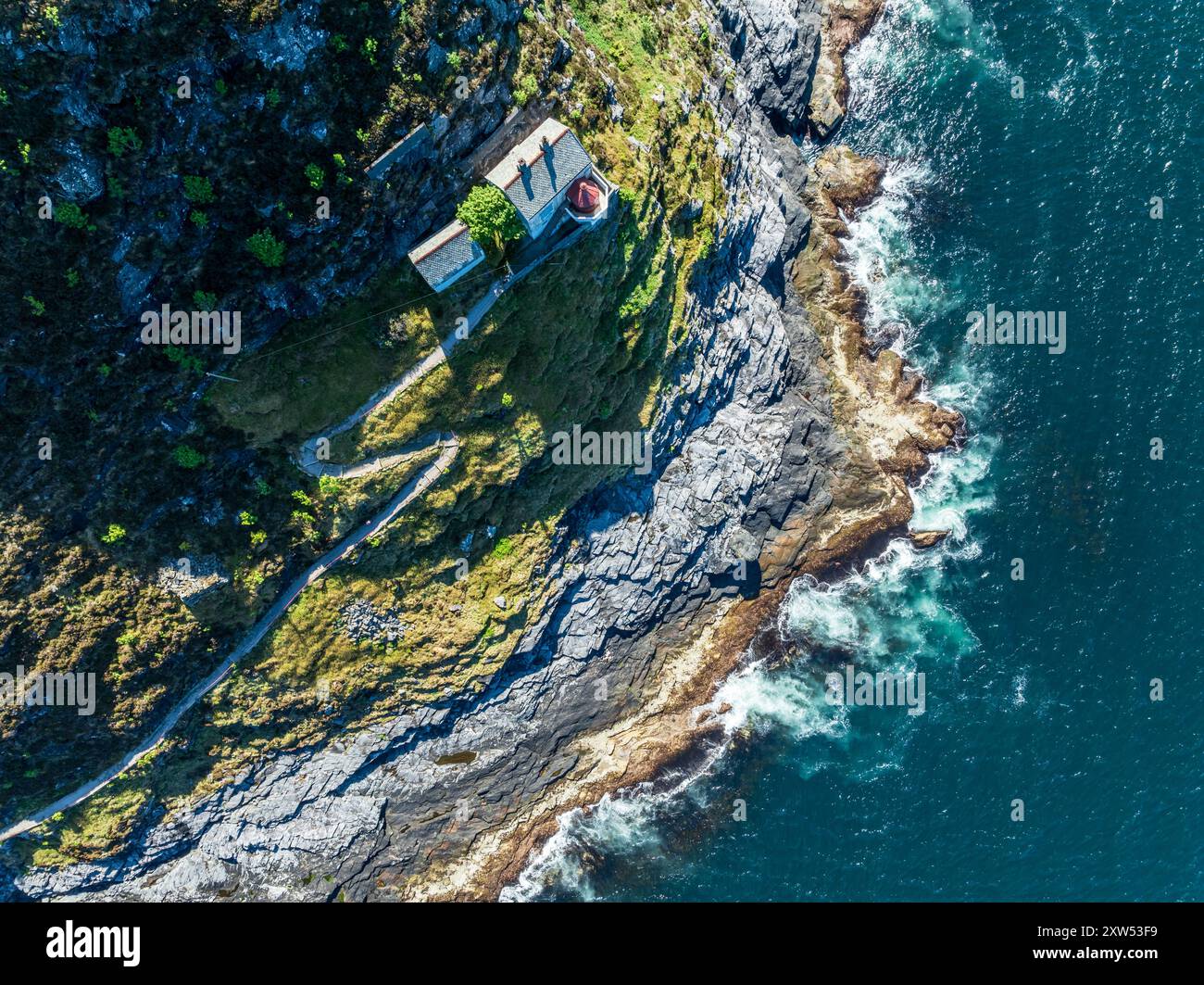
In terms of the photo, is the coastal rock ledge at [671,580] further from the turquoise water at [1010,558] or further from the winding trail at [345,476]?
the winding trail at [345,476]

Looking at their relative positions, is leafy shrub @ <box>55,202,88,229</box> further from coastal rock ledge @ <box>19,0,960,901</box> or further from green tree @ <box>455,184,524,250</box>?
coastal rock ledge @ <box>19,0,960,901</box>

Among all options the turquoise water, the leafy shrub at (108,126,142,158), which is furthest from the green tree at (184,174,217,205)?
the turquoise water

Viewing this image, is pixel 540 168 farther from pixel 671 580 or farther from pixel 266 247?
pixel 671 580

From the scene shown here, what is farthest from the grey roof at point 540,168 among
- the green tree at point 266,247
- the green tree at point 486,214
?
the green tree at point 266,247

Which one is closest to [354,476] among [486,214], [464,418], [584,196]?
[464,418]

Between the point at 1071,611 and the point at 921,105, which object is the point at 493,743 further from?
the point at 921,105

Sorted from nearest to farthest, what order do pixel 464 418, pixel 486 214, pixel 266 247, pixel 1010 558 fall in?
pixel 266 247
pixel 486 214
pixel 464 418
pixel 1010 558

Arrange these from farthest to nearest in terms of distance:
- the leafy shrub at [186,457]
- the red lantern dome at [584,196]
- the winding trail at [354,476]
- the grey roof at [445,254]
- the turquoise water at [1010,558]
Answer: the turquoise water at [1010,558] → the winding trail at [354,476] → the red lantern dome at [584,196] → the leafy shrub at [186,457] → the grey roof at [445,254]
